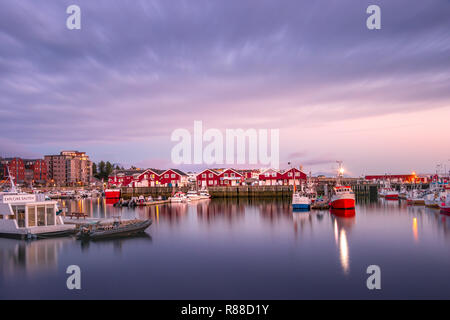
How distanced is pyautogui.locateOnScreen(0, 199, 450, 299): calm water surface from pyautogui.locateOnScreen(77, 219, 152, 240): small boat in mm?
617

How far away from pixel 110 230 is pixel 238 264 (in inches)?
432

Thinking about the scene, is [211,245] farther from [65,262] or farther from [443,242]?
[443,242]

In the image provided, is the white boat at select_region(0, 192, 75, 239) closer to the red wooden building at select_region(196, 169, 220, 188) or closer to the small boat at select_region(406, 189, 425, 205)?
the small boat at select_region(406, 189, 425, 205)

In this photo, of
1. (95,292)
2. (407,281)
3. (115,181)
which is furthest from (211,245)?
(115,181)

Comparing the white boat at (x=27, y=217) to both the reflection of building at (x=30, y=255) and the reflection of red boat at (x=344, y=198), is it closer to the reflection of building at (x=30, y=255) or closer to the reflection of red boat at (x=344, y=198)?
the reflection of building at (x=30, y=255)

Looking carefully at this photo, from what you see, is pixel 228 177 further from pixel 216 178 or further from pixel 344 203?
pixel 344 203

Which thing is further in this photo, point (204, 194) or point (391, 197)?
point (204, 194)

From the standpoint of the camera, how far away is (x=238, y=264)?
20.6 meters

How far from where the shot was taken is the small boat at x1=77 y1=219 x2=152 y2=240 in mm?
25844

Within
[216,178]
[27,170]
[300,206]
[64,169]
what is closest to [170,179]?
[216,178]

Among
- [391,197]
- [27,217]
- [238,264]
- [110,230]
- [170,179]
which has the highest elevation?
[170,179]

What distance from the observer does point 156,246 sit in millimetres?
25766
